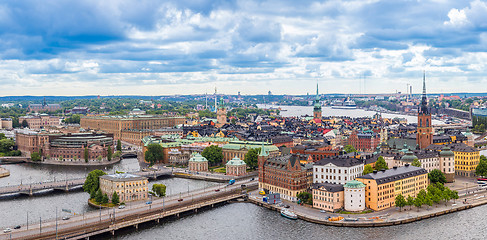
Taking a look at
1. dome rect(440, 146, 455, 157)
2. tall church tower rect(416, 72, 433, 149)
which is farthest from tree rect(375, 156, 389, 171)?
tall church tower rect(416, 72, 433, 149)

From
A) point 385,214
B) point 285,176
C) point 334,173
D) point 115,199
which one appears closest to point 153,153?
point 115,199

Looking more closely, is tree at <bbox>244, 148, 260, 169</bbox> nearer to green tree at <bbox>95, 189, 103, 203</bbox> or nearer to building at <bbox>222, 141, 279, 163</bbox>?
building at <bbox>222, 141, 279, 163</bbox>

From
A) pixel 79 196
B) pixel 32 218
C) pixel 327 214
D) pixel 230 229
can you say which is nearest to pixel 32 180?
pixel 79 196

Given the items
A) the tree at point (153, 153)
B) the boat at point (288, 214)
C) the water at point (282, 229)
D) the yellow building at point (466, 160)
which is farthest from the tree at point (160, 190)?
the yellow building at point (466, 160)

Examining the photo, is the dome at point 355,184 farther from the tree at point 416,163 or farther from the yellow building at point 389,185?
the tree at point 416,163

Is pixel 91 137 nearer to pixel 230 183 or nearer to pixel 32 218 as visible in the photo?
pixel 230 183
